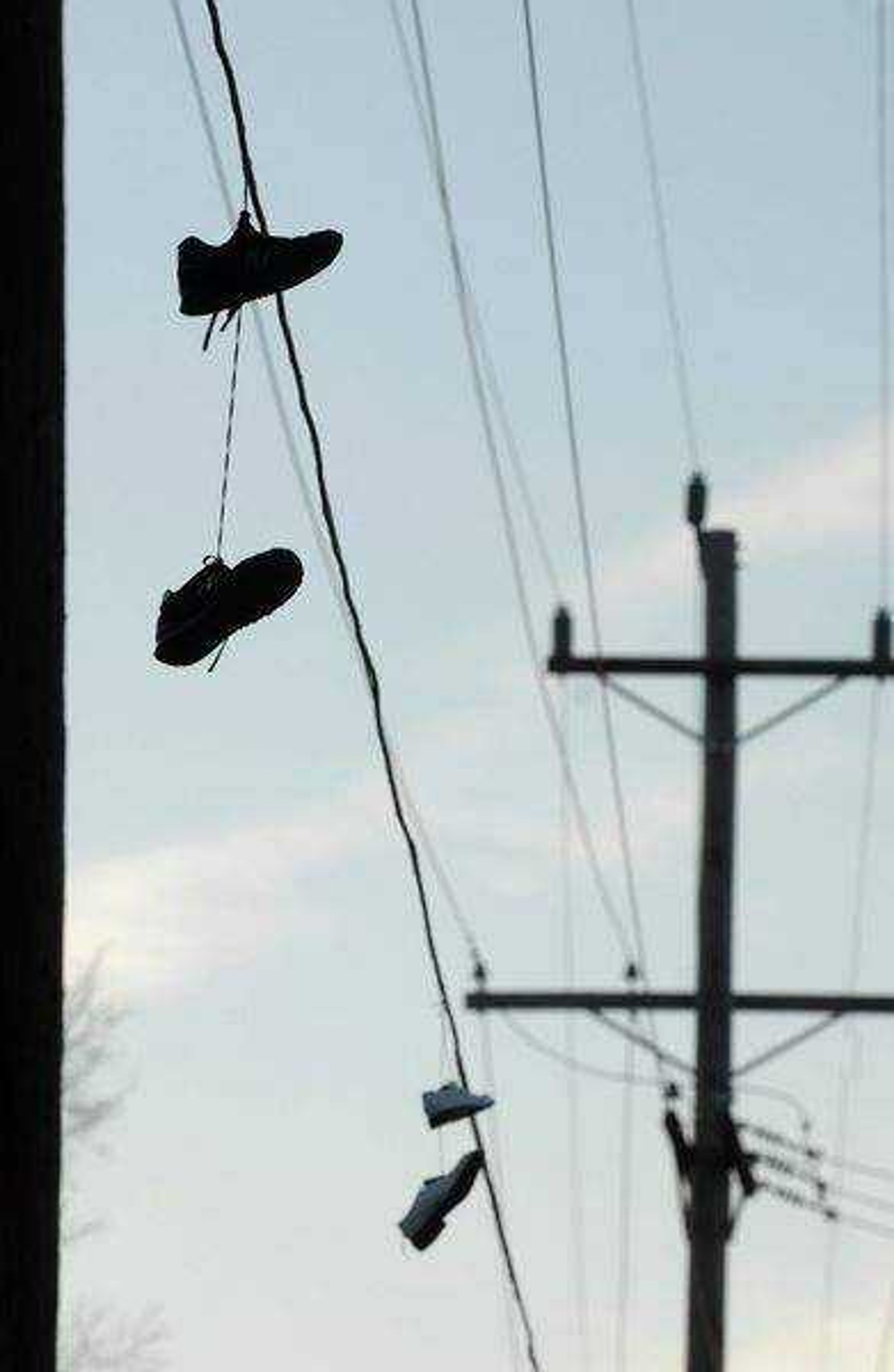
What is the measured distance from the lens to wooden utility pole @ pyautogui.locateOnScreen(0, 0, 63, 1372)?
18.4 ft

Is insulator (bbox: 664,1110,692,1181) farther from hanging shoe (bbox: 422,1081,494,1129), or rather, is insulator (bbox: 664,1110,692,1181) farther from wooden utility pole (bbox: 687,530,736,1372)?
Answer: hanging shoe (bbox: 422,1081,494,1129)

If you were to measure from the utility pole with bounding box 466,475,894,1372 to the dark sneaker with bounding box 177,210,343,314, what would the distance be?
10.5m

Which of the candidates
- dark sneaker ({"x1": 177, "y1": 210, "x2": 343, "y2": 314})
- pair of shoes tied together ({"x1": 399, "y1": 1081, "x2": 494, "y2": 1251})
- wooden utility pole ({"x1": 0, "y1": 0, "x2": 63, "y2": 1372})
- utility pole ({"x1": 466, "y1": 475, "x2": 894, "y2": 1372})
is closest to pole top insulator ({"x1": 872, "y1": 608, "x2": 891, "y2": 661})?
utility pole ({"x1": 466, "y1": 475, "x2": 894, "y2": 1372})

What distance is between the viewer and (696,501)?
59.4ft

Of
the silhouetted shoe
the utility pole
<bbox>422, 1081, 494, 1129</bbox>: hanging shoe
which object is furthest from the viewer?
the utility pole

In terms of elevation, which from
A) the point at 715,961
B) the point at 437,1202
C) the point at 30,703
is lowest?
the point at 30,703

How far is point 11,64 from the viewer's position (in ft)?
18.7

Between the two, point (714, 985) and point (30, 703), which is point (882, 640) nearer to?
point (714, 985)

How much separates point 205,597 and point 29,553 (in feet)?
4.56

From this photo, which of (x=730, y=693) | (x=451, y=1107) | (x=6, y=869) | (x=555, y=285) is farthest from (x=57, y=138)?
(x=730, y=693)

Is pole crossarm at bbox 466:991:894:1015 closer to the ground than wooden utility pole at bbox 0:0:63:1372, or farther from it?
farther from it

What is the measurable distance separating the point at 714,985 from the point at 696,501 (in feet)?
7.40

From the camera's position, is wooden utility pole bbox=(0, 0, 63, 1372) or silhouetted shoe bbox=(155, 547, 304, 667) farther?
silhouetted shoe bbox=(155, 547, 304, 667)

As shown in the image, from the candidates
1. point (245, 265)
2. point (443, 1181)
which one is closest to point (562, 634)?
point (443, 1181)
